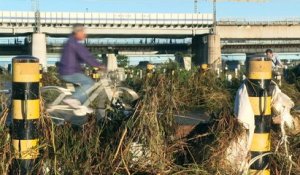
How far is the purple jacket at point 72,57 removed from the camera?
8.67 metres

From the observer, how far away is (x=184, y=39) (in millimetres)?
85875

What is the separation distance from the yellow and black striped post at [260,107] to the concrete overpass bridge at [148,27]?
60622 mm

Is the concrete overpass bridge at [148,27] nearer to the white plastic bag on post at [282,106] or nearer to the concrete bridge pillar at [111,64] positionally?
the concrete bridge pillar at [111,64]

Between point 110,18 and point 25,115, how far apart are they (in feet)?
217

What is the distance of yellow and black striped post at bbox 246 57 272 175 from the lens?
16.6 ft

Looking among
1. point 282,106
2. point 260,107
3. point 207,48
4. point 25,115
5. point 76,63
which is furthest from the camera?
point 207,48

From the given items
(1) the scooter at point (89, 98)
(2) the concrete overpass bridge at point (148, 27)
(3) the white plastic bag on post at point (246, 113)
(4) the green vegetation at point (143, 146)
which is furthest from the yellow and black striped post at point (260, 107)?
(2) the concrete overpass bridge at point (148, 27)

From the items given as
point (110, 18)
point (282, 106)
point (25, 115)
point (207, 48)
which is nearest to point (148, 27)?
point (110, 18)

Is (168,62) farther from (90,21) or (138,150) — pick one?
(90,21)

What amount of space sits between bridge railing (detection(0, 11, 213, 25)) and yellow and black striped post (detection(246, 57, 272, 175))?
213 feet

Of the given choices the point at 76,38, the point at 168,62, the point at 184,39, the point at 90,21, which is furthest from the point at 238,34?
the point at 76,38

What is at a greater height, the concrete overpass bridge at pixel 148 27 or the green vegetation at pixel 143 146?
the concrete overpass bridge at pixel 148 27

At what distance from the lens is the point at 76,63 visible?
8883mm

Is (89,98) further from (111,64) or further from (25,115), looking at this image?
(111,64)
